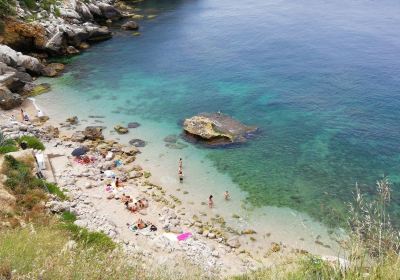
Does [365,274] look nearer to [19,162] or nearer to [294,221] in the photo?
[294,221]

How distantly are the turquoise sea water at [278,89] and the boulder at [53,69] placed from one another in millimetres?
1414

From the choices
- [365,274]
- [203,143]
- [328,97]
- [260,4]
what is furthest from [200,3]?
[365,274]

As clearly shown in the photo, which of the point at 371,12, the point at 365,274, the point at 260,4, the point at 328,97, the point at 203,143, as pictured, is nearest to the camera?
the point at 365,274

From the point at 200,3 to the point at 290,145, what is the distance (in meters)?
63.8

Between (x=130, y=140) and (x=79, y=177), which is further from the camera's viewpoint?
(x=130, y=140)

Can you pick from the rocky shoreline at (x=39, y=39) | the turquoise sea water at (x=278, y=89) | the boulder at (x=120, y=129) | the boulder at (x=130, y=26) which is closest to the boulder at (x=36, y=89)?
the rocky shoreline at (x=39, y=39)

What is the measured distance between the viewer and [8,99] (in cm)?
4106

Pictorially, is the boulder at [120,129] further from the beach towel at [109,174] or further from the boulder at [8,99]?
the boulder at [8,99]

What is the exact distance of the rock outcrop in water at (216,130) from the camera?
123ft

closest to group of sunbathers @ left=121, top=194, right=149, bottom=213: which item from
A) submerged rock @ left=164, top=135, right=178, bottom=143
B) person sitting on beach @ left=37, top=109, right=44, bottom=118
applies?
submerged rock @ left=164, top=135, right=178, bottom=143

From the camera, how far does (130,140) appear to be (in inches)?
1479

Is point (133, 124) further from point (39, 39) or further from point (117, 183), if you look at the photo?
point (39, 39)

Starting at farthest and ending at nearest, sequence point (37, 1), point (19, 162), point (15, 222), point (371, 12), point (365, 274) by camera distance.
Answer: point (371, 12)
point (37, 1)
point (19, 162)
point (15, 222)
point (365, 274)

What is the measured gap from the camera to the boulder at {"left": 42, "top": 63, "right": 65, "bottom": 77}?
50.1 metres
